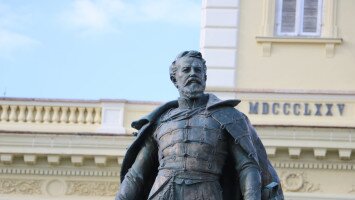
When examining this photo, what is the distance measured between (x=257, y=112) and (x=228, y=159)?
71.7ft

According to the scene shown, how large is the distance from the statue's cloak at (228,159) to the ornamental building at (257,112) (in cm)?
2056

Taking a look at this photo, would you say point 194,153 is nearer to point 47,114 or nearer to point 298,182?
point 298,182

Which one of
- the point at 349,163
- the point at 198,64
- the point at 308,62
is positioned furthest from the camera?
the point at 308,62

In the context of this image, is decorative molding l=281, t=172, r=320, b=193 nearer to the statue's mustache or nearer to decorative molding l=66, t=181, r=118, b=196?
decorative molding l=66, t=181, r=118, b=196

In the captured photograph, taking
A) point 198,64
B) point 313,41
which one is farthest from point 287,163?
point 198,64

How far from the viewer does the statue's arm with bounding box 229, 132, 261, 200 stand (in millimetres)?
12492

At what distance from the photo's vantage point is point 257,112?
3466 cm

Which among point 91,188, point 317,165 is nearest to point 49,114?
point 91,188

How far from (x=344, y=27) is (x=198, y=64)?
23.3 meters

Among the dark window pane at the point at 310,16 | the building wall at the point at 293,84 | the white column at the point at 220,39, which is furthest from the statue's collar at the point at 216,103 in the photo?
the dark window pane at the point at 310,16

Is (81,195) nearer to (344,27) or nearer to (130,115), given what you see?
(130,115)

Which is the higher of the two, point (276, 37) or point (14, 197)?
point (276, 37)

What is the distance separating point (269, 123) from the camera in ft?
113

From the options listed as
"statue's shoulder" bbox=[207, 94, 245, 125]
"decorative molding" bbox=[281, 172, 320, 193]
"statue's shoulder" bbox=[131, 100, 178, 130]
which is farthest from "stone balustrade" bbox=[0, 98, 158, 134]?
"statue's shoulder" bbox=[207, 94, 245, 125]
